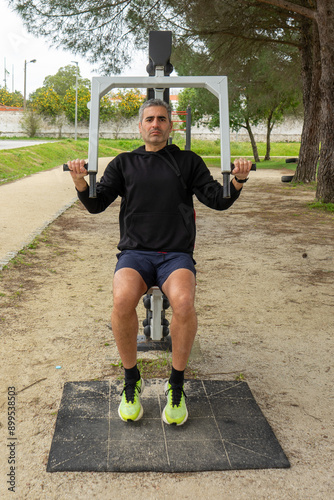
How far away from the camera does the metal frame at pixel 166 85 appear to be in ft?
7.55

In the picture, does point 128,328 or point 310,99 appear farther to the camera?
point 310,99

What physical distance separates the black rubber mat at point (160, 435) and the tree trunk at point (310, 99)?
9682 mm

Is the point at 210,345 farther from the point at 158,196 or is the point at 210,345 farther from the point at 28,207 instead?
the point at 28,207

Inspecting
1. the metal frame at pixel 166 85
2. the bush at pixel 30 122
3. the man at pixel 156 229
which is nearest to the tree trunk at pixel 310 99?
the metal frame at pixel 166 85

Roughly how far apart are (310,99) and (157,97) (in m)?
9.91

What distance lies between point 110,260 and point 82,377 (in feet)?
8.32

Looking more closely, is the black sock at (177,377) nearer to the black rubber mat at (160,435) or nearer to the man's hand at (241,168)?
the black rubber mat at (160,435)

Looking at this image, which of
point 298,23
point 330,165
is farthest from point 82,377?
point 298,23

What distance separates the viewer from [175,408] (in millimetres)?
2145

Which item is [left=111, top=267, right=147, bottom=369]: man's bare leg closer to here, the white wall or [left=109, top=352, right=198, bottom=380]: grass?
[left=109, top=352, right=198, bottom=380]: grass

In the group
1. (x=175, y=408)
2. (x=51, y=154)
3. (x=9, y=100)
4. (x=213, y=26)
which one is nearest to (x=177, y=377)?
(x=175, y=408)

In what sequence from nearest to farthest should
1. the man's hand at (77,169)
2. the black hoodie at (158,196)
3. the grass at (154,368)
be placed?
the man's hand at (77,169), the black hoodie at (158,196), the grass at (154,368)

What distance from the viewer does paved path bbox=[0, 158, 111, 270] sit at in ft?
18.3

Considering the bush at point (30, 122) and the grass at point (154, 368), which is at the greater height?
the bush at point (30, 122)
